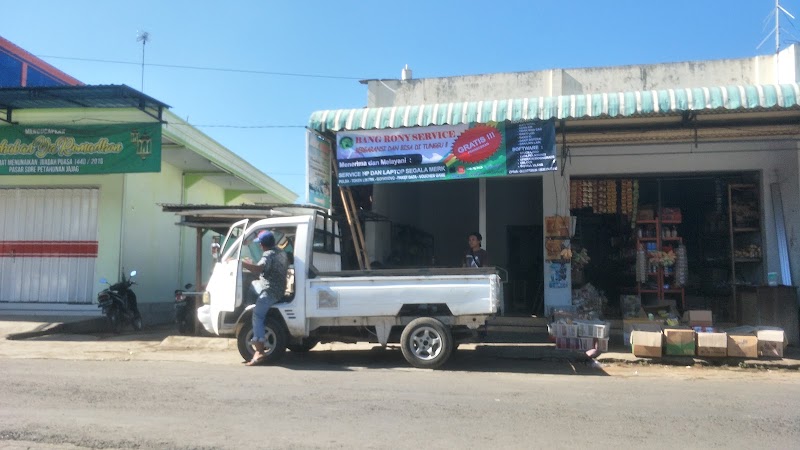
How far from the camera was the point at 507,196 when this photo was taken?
16031mm

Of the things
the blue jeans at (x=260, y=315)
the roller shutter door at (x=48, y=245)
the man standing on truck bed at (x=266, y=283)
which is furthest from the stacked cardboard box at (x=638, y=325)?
the roller shutter door at (x=48, y=245)

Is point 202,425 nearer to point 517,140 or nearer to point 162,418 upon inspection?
point 162,418

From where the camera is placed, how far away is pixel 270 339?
29.3 feet

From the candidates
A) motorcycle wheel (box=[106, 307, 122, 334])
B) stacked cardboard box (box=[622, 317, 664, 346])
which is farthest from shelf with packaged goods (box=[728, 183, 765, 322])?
motorcycle wheel (box=[106, 307, 122, 334])

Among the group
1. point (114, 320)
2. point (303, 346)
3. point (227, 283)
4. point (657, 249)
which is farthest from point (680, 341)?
point (114, 320)

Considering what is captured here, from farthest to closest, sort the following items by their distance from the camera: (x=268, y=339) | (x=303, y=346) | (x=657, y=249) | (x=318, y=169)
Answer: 1. (x=657, y=249)
2. (x=318, y=169)
3. (x=303, y=346)
4. (x=268, y=339)

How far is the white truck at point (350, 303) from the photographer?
28.1ft

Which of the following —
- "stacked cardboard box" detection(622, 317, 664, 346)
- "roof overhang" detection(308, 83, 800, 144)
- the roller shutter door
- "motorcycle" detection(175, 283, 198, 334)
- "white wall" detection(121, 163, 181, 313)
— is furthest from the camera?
"white wall" detection(121, 163, 181, 313)

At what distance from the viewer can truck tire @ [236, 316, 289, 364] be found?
29.1 ft

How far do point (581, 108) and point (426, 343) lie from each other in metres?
4.54

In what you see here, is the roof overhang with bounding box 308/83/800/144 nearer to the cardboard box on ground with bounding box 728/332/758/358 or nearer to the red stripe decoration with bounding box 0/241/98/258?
the cardboard box on ground with bounding box 728/332/758/358

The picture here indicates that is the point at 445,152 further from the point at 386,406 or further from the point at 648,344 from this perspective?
the point at 386,406

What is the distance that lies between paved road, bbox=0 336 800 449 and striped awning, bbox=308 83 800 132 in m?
3.96

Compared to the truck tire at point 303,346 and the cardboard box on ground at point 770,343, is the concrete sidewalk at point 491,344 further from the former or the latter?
the truck tire at point 303,346
